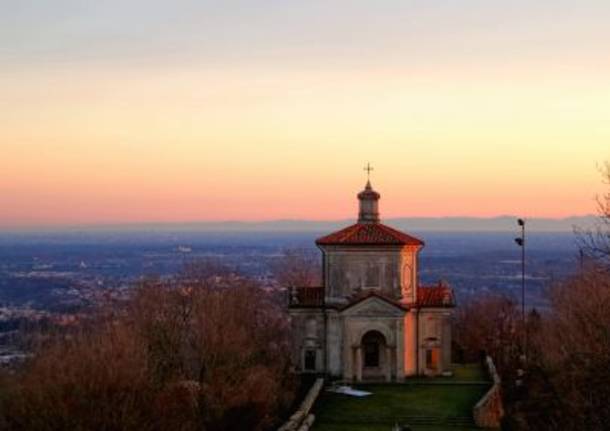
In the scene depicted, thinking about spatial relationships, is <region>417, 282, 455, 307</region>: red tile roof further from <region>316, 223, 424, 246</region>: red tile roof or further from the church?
<region>316, 223, 424, 246</region>: red tile roof

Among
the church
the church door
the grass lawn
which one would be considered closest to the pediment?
the church

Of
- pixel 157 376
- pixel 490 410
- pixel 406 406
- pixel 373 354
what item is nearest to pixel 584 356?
pixel 490 410

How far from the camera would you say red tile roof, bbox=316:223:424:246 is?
5725cm

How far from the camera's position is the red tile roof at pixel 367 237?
5725 centimetres

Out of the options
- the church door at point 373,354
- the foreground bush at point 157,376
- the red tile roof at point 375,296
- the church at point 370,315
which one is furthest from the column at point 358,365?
the foreground bush at point 157,376

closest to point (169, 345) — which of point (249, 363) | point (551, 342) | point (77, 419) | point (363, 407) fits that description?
point (249, 363)

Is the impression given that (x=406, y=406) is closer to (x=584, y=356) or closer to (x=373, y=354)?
(x=373, y=354)

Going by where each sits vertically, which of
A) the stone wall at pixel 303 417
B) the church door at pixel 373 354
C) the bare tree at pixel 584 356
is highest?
the bare tree at pixel 584 356

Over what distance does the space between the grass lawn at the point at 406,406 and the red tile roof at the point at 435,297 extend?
15.2ft

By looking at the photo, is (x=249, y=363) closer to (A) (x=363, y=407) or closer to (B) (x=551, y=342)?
(A) (x=363, y=407)

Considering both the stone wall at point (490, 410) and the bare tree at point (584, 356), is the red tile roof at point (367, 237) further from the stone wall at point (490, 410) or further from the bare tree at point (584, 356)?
the stone wall at point (490, 410)

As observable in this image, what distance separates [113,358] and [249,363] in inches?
631

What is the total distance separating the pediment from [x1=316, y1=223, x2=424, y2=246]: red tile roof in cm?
341

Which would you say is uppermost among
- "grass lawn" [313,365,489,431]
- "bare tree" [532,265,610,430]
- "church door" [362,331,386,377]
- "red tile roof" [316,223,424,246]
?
"red tile roof" [316,223,424,246]
